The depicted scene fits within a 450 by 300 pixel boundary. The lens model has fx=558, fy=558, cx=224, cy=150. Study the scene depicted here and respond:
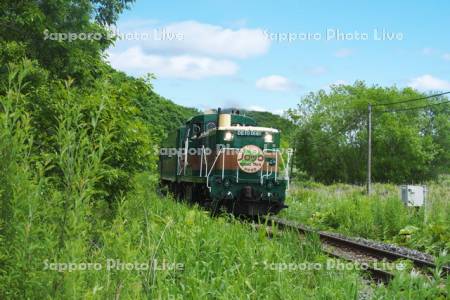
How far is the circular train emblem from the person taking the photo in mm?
14977

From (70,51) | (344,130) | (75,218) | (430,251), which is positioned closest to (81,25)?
(70,51)

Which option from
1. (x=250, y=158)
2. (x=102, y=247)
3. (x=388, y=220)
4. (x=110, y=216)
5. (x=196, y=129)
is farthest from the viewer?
(x=196, y=129)

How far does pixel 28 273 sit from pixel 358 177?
54783 millimetres

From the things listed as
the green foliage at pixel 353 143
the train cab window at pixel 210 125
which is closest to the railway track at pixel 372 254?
the train cab window at pixel 210 125

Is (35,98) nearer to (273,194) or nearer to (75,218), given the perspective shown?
(75,218)

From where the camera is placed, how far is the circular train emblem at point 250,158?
14977 mm

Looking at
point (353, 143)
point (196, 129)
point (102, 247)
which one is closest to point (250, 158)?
point (196, 129)

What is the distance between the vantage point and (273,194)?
49.1 ft

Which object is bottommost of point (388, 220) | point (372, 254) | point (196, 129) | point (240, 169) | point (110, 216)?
point (372, 254)

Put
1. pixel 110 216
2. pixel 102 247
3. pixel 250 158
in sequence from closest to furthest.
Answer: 1. pixel 102 247
2. pixel 110 216
3. pixel 250 158

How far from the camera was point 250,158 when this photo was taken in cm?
1505

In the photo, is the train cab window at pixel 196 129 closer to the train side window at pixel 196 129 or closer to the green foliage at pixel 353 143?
the train side window at pixel 196 129

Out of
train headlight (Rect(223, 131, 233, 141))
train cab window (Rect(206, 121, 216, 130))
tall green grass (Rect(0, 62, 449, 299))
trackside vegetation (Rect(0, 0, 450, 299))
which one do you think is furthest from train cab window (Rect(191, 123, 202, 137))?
tall green grass (Rect(0, 62, 449, 299))

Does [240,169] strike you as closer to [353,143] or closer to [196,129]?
[196,129]
